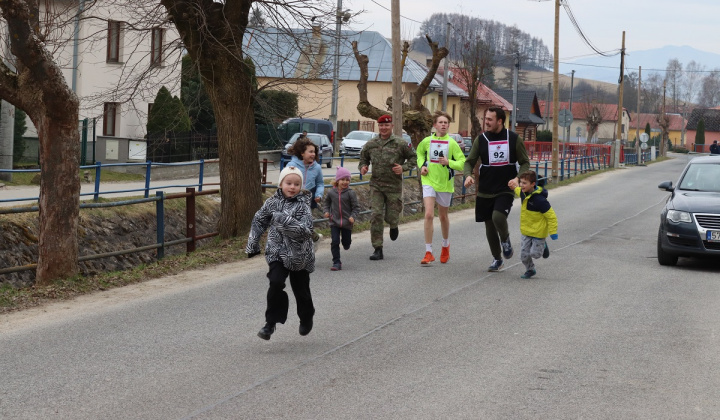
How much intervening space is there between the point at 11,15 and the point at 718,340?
801cm

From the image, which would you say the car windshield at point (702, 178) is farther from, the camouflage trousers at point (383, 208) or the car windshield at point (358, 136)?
the car windshield at point (358, 136)

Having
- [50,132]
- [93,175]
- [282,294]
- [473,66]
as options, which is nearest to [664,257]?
[282,294]

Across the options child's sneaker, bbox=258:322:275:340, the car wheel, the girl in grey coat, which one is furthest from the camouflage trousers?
child's sneaker, bbox=258:322:275:340

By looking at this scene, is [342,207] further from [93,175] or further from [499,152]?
[93,175]

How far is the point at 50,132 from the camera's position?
10781mm

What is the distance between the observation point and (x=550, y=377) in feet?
Result: 21.4

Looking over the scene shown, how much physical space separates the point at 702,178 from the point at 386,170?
4.99m

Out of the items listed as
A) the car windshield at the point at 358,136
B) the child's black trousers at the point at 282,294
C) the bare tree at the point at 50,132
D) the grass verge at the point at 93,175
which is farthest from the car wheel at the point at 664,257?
the car windshield at the point at 358,136

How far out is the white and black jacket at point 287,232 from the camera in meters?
7.44

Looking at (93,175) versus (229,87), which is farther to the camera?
(93,175)

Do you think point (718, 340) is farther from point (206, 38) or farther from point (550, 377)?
point (206, 38)

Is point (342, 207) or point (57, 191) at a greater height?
point (57, 191)

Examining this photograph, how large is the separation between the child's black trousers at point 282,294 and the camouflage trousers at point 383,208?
5039mm

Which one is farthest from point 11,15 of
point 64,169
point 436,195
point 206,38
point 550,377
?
point 550,377
